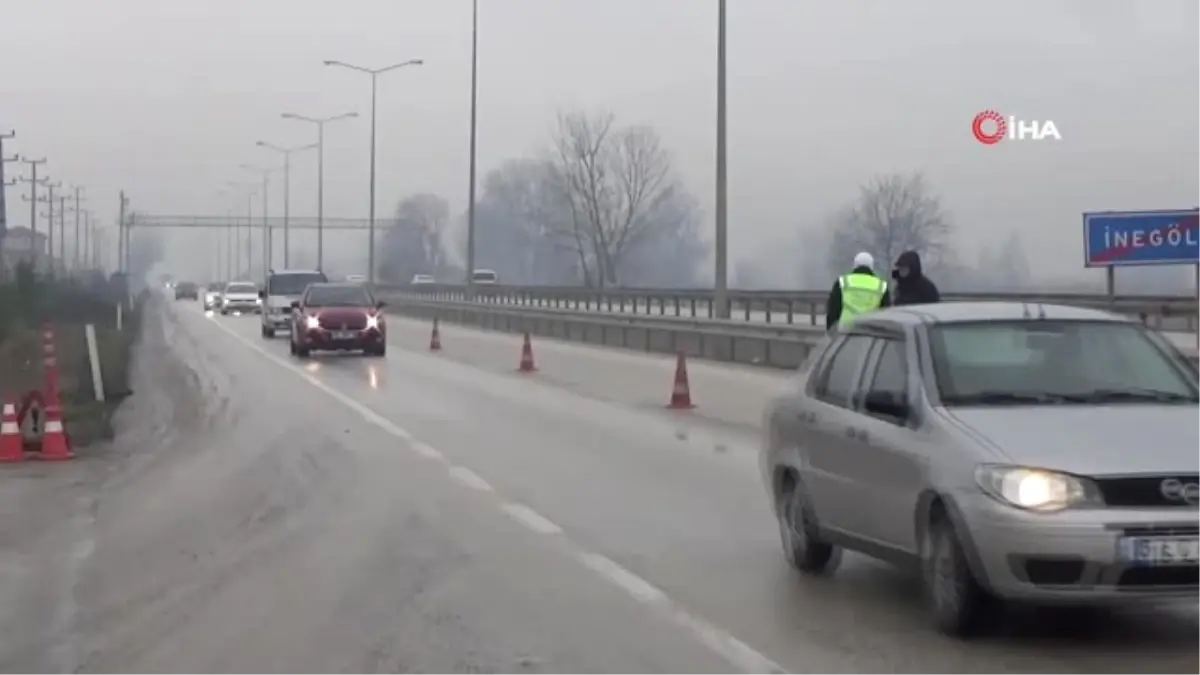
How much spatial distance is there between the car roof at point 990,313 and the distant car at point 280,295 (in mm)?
45738

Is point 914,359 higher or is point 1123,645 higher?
point 914,359

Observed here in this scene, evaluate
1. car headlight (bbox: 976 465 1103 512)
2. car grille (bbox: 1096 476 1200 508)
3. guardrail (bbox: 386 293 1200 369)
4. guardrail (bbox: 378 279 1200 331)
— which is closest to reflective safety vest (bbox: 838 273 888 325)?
guardrail (bbox: 386 293 1200 369)

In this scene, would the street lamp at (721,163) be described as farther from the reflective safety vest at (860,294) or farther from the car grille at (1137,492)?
the car grille at (1137,492)

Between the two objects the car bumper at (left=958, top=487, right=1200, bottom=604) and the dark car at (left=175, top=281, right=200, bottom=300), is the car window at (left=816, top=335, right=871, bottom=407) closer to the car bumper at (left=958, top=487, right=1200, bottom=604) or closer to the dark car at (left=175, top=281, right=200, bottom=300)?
the car bumper at (left=958, top=487, right=1200, bottom=604)

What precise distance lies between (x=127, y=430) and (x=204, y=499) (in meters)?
8.01

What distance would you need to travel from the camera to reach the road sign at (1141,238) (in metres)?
32.6

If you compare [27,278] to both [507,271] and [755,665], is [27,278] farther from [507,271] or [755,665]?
[507,271]

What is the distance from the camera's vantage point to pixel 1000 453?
8.44m

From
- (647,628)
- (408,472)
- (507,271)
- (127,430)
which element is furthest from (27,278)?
Result: (507,271)

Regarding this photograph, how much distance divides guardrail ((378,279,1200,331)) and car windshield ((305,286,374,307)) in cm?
1112

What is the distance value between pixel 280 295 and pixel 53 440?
36.9 metres

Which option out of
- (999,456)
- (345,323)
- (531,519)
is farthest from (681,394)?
(999,456)

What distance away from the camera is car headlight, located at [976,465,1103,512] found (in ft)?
26.9

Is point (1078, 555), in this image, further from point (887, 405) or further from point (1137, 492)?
point (887, 405)
